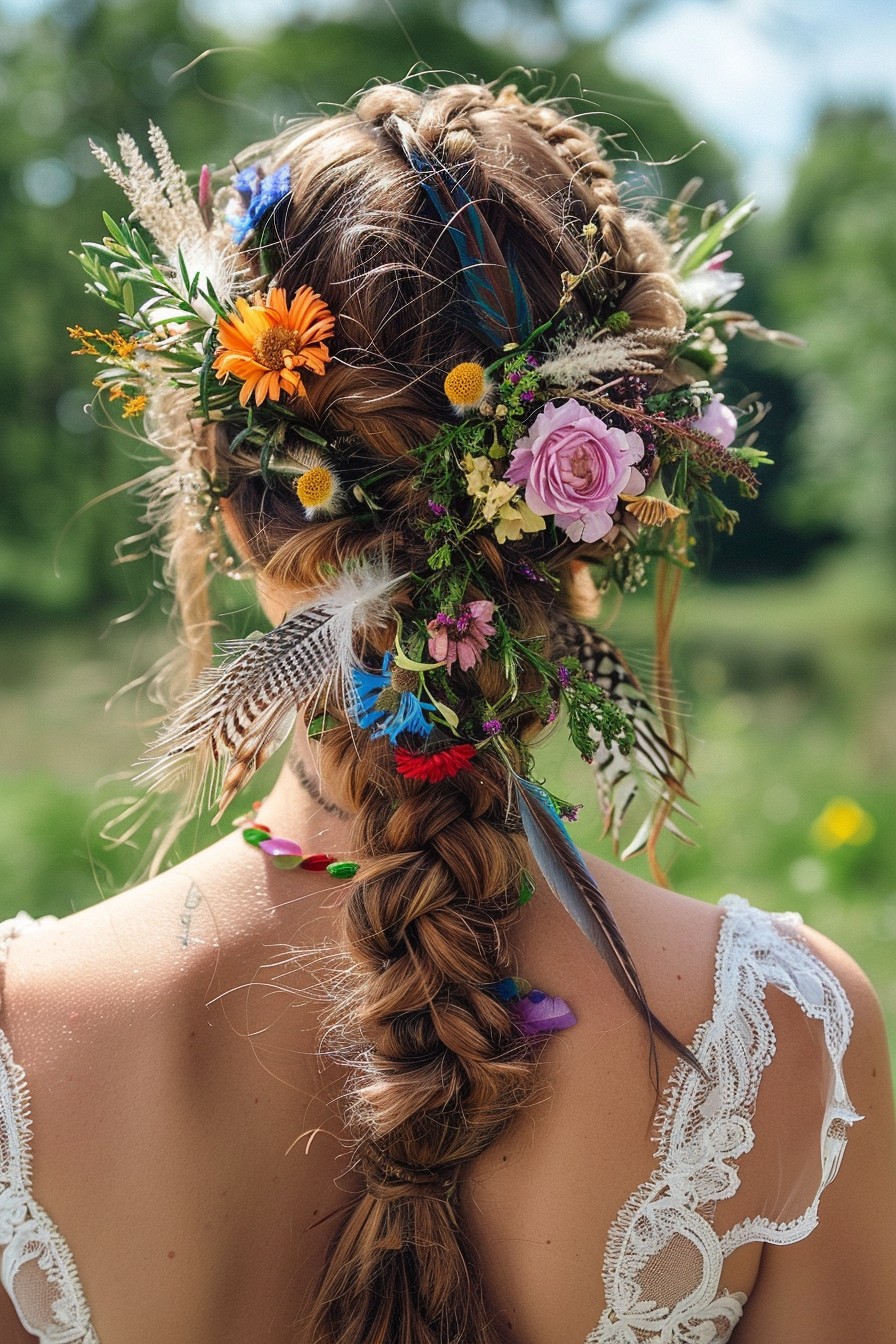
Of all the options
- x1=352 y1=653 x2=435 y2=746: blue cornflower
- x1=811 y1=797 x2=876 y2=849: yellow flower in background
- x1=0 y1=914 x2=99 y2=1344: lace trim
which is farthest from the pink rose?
x1=811 y1=797 x2=876 y2=849: yellow flower in background

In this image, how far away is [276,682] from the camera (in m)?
1.20

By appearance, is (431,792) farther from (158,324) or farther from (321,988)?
(158,324)

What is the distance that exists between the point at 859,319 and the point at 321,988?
11579mm

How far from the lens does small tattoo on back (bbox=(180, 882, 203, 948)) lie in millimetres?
1272

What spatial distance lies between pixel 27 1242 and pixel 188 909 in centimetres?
37

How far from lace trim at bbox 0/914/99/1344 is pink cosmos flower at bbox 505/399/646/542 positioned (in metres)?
0.84

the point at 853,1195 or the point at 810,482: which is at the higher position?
the point at 853,1195

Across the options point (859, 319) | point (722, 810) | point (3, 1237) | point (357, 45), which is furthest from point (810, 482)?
point (3, 1237)

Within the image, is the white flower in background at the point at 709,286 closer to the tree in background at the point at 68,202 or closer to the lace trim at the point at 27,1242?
the lace trim at the point at 27,1242

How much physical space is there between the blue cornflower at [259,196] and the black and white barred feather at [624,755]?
22.7 inches

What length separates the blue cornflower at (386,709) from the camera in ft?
3.92

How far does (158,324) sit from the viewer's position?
4.45ft

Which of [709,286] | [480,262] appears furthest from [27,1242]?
[709,286]

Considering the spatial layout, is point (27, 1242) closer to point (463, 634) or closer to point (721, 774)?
point (463, 634)
